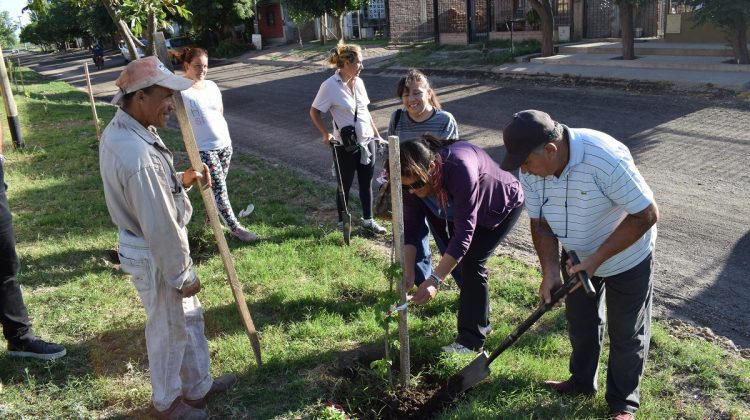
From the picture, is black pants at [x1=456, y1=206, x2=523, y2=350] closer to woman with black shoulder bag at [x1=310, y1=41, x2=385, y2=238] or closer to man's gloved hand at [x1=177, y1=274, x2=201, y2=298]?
man's gloved hand at [x1=177, y1=274, x2=201, y2=298]

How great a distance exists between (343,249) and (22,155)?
8366mm

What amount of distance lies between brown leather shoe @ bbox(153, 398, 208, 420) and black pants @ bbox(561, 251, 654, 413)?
6.94 feet

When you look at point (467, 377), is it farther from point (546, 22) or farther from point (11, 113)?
point (546, 22)

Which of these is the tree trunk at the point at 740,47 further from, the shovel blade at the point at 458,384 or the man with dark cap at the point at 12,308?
the man with dark cap at the point at 12,308

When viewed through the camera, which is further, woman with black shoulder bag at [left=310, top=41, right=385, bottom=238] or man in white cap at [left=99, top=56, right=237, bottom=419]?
woman with black shoulder bag at [left=310, top=41, right=385, bottom=238]

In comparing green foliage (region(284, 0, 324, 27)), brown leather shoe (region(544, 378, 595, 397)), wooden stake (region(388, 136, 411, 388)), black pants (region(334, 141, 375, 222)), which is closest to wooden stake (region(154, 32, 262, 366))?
wooden stake (region(388, 136, 411, 388))

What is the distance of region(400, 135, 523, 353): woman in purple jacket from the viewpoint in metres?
3.27

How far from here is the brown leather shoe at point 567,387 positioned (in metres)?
3.34

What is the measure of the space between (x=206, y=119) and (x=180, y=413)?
2.97m

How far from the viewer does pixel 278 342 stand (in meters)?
4.15

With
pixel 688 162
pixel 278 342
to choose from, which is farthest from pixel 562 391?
pixel 688 162

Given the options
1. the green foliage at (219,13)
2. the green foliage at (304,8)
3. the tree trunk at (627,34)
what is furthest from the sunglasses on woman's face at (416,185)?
the green foliage at (219,13)

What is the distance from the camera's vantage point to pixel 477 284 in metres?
3.73

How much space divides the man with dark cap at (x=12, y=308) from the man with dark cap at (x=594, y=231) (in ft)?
10.5
